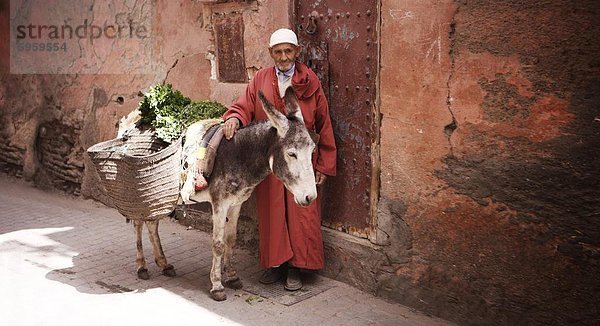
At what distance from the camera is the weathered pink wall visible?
354 cm

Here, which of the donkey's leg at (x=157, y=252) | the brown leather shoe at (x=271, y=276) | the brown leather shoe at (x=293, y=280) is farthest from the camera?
the donkey's leg at (x=157, y=252)

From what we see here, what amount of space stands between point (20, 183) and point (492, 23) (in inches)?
288

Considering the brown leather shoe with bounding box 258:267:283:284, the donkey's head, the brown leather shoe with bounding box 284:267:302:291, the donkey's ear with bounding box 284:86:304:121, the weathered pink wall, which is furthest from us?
the brown leather shoe with bounding box 258:267:283:284

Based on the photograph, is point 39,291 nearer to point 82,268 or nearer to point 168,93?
point 82,268

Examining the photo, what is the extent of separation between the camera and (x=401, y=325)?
4324 millimetres

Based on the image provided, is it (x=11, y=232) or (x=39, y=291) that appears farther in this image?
(x=11, y=232)

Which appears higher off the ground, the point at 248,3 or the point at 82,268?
the point at 248,3

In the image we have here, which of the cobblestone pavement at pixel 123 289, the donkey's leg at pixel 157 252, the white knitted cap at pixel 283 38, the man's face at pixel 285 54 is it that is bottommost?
the cobblestone pavement at pixel 123 289

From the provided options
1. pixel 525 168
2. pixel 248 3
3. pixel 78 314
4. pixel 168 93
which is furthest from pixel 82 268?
pixel 525 168

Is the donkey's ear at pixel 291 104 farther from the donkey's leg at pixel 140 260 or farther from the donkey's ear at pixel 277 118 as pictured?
the donkey's leg at pixel 140 260

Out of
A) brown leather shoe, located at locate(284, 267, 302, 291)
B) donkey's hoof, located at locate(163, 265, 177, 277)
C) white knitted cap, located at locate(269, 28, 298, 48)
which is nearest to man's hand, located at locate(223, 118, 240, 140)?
white knitted cap, located at locate(269, 28, 298, 48)

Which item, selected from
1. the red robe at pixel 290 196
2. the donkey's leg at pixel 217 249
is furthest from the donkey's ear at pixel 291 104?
the donkey's leg at pixel 217 249

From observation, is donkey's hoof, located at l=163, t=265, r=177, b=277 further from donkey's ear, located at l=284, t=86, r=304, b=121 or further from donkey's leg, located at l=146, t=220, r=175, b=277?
donkey's ear, located at l=284, t=86, r=304, b=121

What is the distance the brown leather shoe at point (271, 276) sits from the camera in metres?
5.20
